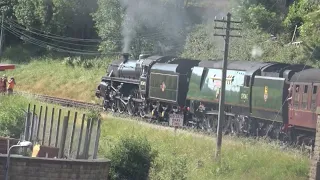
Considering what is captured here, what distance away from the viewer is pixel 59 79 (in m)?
47.5

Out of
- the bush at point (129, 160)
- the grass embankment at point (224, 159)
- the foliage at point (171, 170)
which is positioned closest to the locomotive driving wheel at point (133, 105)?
the grass embankment at point (224, 159)

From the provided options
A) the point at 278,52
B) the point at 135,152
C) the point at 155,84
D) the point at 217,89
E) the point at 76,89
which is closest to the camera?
the point at 135,152

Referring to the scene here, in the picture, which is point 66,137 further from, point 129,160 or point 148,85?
point 148,85

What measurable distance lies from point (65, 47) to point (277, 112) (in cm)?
3462

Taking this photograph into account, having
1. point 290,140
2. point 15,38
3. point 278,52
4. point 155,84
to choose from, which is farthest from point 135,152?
point 15,38

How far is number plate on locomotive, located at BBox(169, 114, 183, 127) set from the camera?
26.6 meters

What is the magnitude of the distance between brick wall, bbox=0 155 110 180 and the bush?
2.64 metres

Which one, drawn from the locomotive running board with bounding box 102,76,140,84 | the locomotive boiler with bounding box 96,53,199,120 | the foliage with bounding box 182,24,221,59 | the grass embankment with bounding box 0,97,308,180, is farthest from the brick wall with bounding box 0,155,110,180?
the foliage with bounding box 182,24,221,59

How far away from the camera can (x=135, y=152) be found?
1748 cm

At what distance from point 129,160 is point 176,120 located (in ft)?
32.1

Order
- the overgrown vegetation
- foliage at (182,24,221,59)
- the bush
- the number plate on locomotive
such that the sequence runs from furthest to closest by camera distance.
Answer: foliage at (182,24,221,59), the overgrown vegetation, the number plate on locomotive, the bush

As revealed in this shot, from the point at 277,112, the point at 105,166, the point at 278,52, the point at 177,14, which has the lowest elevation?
the point at 105,166

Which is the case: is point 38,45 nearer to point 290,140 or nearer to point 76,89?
point 76,89

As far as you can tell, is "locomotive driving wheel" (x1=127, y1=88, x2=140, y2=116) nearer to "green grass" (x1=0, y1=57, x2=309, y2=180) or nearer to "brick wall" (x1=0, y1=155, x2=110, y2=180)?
"green grass" (x1=0, y1=57, x2=309, y2=180)
